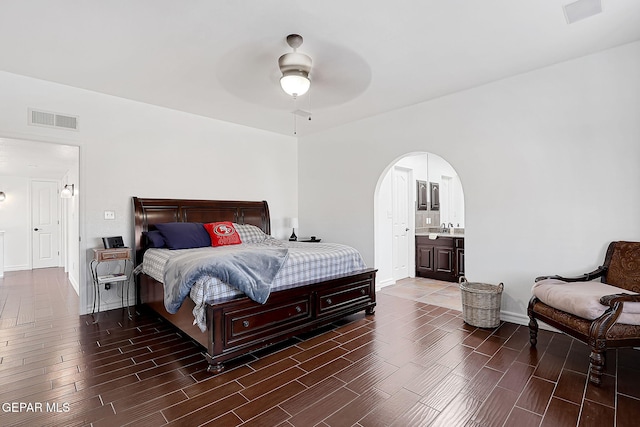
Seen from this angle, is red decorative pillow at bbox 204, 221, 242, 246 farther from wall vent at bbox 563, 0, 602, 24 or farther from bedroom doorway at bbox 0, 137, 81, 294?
bedroom doorway at bbox 0, 137, 81, 294

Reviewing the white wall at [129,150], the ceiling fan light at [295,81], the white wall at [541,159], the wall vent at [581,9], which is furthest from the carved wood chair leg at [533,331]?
the white wall at [129,150]

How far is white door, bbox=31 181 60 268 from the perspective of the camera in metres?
8.05

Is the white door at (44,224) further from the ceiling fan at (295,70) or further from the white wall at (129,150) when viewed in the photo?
the ceiling fan at (295,70)

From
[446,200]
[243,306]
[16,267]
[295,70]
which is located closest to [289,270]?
[243,306]

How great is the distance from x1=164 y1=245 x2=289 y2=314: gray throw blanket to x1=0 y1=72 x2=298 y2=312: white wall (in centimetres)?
194

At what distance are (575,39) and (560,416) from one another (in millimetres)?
3123

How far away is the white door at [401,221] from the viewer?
5.90 m

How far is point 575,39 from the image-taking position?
2.88 m

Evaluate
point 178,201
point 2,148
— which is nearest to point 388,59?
point 178,201

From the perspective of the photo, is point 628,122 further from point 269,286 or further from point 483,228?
point 269,286

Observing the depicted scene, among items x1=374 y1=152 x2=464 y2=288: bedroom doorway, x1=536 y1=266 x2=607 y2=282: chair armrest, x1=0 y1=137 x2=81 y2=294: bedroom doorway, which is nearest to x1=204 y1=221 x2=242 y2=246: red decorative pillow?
x1=374 y1=152 x2=464 y2=288: bedroom doorway

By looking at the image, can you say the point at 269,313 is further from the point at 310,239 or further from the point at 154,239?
the point at 310,239

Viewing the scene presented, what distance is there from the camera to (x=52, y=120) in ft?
12.6

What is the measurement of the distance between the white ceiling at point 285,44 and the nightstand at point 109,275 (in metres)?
1.83
